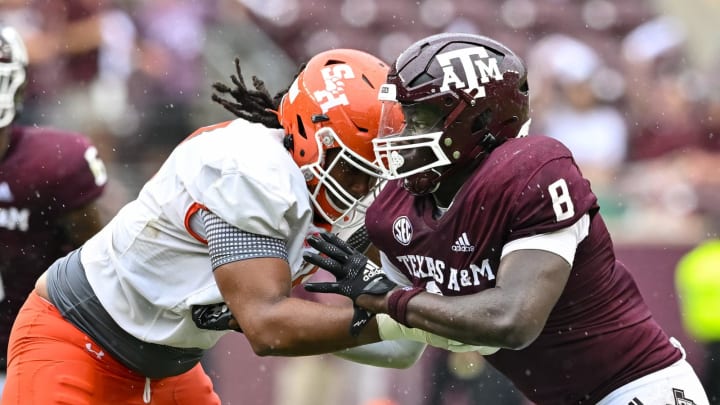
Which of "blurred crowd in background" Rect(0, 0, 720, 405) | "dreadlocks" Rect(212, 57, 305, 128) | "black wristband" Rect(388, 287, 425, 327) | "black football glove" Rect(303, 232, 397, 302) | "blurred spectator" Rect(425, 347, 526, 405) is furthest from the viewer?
"blurred crowd in background" Rect(0, 0, 720, 405)

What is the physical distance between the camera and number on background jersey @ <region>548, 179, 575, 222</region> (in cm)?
288

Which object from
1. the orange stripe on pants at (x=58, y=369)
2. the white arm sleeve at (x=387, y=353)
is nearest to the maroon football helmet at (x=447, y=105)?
the white arm sleeve at (x=387, y=353)

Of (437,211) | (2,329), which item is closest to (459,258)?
(437,211)

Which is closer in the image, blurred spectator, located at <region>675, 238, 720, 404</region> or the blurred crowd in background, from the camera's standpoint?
blurred spectator, located at <region>675, 238, 720, 404</region>

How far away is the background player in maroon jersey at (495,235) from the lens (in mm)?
2904

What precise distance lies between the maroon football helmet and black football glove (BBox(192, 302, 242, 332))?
574 millimetres

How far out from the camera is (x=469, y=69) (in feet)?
10.2

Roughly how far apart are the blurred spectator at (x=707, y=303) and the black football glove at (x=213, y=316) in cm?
374

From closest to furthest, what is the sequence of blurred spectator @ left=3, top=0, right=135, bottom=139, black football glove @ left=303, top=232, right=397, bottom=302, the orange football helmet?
black football glove @ left=303, top=232, right=397, bottom=302
the orange football helmet
blurred spectator @ left=3, top=0, right=135, bottom=139

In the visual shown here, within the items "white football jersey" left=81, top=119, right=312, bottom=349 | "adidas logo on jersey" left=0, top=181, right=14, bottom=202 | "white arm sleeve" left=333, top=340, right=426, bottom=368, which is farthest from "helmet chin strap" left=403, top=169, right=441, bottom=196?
"adidas logo on jersey" left=0, top=181, right=14, bottom=202

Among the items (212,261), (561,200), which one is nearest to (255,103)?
(212,261)

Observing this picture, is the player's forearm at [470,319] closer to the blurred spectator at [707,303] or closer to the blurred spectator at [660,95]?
the blurred spectator at [707,303]

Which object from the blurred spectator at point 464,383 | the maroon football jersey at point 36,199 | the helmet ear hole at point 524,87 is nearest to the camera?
the helmet ear hole at point 524,87

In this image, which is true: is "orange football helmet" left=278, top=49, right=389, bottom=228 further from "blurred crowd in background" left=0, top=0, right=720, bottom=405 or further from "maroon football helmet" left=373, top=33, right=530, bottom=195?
"blurred crowd in background" left=0, top=0, right=720, bottom=405
